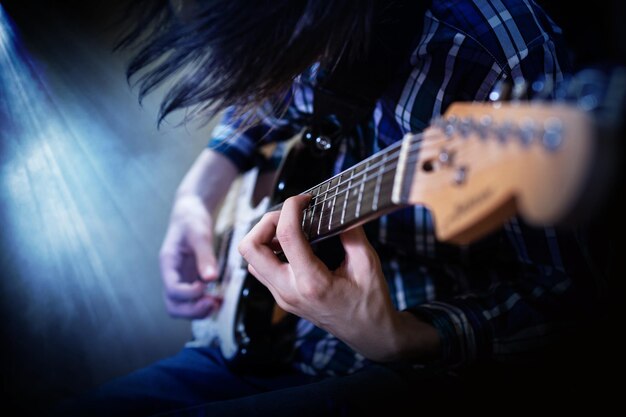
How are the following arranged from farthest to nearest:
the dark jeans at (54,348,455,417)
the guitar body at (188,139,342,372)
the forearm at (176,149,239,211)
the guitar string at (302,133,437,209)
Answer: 1. the forearm at (176,149,239,211)
2. the guitar body at (188,139,342,372)
3. the dark jeans at (54,348,455,417)
4. the guitar string at (302,133,437,209)

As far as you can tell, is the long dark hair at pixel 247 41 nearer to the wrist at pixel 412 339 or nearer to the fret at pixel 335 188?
the fret at pixel 335 188

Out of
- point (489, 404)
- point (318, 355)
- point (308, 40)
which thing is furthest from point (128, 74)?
point (489, 404)

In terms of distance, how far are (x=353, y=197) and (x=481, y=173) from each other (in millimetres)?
229

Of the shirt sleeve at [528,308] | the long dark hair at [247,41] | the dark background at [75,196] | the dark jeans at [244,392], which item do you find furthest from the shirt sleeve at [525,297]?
the dark background at [75,196]

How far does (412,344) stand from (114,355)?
1221mm

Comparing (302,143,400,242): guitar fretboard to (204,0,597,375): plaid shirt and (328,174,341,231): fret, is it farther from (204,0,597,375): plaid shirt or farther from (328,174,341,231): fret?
(204,0,597,375): plaid shirt

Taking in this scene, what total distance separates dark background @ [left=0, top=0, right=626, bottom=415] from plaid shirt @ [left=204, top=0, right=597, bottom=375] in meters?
0.31

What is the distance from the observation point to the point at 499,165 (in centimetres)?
39

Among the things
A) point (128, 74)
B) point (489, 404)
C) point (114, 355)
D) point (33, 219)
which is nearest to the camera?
point (489, 404)

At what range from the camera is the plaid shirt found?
2.22 ft

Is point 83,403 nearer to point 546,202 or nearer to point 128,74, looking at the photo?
point 128,74

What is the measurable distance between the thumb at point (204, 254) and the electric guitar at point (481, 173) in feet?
1.80

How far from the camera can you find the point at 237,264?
1.09m

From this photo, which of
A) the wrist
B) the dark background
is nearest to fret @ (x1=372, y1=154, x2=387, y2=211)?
the wrist
